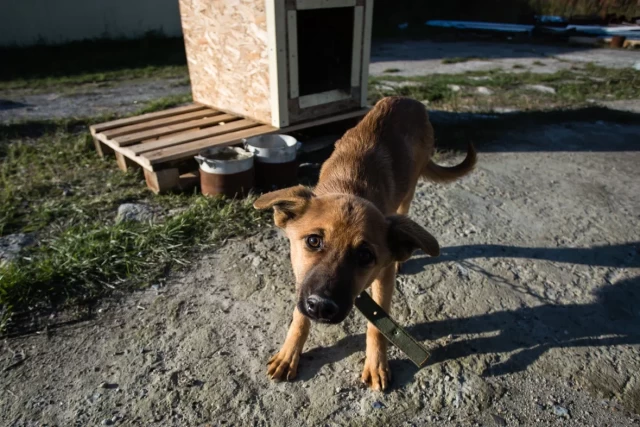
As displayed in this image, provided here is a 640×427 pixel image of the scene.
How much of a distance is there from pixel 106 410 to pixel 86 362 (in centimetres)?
45

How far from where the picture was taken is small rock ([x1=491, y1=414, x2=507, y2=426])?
8.21 ft

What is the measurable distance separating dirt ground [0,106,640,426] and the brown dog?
0.22 metres

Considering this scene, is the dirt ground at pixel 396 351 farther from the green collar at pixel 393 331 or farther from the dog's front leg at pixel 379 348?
the green collar at pixel 393 331

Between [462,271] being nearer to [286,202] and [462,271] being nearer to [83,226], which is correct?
[286,202]

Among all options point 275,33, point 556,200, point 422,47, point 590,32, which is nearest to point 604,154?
point 556,200

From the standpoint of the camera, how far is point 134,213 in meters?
4.43

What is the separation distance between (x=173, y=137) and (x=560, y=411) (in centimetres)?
464

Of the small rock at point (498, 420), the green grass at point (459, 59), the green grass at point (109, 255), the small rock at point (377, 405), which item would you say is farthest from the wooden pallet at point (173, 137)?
the green grass at point (459, 59)

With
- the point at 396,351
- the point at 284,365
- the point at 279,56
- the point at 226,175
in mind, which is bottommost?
the point at 396,351

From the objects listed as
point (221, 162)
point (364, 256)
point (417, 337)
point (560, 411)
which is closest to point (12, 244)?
point (221, 162)

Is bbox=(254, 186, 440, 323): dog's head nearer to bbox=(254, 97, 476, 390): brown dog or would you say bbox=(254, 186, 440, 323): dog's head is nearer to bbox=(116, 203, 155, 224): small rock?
bbox=(254, 97, 476, 390): brown dog

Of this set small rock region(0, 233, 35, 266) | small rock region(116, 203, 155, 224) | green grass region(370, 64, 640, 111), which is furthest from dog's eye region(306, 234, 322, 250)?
green grass region(370, 64, 640, 111)

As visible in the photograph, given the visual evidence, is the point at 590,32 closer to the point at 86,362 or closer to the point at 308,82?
the point at 308,82

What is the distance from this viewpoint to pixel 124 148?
506cm
